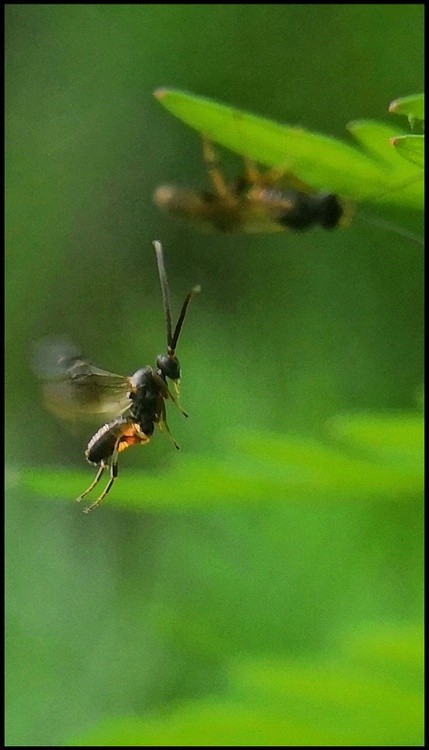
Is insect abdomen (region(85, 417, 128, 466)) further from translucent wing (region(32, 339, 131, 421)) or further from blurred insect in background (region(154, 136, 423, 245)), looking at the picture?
blurred insect in background (region(154, 136, 423, 245))

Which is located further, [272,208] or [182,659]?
[182,659]

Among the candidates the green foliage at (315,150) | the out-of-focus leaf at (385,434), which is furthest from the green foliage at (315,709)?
the green foliage at (315,150)

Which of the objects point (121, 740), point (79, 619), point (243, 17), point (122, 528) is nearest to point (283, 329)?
point (122, 528)

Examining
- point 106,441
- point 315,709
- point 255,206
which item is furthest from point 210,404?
point 315,709

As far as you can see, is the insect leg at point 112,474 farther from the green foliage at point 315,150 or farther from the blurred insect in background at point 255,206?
the blurred insect in background at point 255,206

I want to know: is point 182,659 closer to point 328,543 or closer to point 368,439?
point 328,543

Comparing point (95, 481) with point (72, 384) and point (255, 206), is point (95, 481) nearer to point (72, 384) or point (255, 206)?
point (72, 384)
